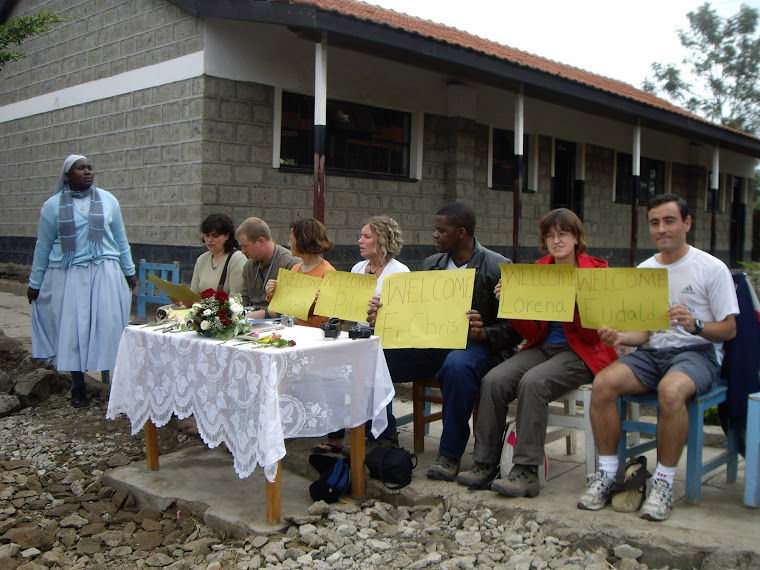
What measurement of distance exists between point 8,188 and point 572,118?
Result: 10.6 metres

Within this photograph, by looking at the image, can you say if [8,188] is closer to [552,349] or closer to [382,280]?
[382,280]

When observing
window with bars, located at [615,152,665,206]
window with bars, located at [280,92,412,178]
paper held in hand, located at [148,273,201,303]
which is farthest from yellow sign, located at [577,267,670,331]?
window with bars, located at [615,152,665,206]

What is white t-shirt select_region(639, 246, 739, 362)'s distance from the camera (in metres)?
3.54

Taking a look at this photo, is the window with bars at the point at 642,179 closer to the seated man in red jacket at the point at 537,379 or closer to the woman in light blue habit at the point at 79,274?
the woman in light blue habit at the point at 79,274

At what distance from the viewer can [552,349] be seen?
13.2 feet

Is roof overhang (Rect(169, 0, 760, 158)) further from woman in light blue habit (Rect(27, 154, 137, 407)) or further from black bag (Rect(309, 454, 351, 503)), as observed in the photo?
black bag (Rect(309, 454, 351, 503))

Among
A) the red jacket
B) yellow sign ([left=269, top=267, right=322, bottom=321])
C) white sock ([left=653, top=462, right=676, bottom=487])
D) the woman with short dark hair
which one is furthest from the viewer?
the woman with short dark hair

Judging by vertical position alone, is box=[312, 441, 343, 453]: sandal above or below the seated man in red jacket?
below

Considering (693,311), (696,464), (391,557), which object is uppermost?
(693,311)

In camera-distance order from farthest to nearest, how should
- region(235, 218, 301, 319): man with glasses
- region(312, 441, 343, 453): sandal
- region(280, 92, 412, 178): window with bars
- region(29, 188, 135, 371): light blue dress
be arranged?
region(280, 92, 412, 178): window with bars < region(29, 188, 135, 371): light blue dress < region(235, 218, 301, 319): man with glasses < region(312, 441, 343, 453): sandal

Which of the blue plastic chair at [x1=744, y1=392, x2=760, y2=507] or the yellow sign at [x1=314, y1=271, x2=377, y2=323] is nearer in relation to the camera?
the blue plastic chair at [x1=744, y1=392, x2=760, y2=507]

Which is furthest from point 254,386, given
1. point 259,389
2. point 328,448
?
point 328,448

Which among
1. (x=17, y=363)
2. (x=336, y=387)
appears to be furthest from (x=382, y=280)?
(x=17, y=363)

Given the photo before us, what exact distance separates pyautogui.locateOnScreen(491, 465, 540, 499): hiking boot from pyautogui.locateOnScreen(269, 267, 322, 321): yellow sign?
59.5 inches
